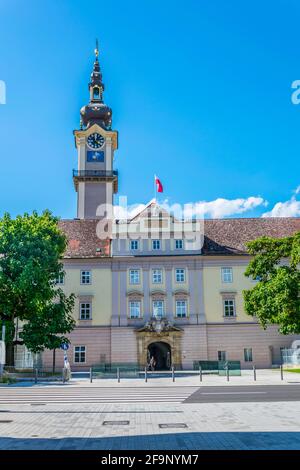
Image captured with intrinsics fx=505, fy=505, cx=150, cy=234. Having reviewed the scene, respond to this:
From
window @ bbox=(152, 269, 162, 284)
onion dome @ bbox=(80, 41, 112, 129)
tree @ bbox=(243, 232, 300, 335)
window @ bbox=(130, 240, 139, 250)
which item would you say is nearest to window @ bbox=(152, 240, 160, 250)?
window @ bbox=(130, 240, 139, 250)

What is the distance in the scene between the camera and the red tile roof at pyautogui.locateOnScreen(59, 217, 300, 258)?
1847 inches

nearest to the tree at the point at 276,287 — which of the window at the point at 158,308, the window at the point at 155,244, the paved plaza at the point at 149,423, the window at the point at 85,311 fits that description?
the window at the point at 158,308

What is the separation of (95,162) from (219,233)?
21.7 metres

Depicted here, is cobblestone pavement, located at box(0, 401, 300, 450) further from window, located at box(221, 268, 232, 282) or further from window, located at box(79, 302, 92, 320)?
window, located at box(221, 268, 232, 282)

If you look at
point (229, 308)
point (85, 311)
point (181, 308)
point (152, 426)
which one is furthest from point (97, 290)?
point (152, 426)

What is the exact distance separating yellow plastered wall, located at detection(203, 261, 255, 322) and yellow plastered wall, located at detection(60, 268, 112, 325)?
8.70 m

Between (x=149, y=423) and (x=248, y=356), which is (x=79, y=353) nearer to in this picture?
(x=248, y=356)

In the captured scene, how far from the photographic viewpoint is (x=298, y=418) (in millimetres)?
12594

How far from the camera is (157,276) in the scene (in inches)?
1797

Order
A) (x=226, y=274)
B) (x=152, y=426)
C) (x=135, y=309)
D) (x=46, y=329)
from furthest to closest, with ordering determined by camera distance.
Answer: (x=226, y=274), (x=135, y=309), (x=46, y=329), (x=152, y=426)

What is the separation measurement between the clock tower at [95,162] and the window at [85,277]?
14408mm

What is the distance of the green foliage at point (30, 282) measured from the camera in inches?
1339
